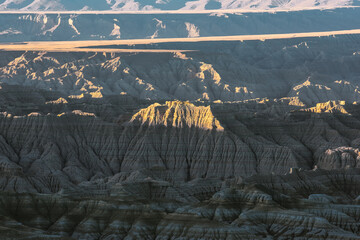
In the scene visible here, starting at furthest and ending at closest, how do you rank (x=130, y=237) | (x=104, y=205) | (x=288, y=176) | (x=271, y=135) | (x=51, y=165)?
(x=271, y=135)
(x=51, y=165)
(x=288, y=176)
(x=104, y=205)
(x=130, y=237)

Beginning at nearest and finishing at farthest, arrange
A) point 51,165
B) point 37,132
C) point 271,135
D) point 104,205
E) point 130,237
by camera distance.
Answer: point 130,237 → point 104,205 → point 51,165 → point 37,132 → point 271,135

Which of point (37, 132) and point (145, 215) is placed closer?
point (145, 215)

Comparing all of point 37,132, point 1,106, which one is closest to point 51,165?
point 37,132

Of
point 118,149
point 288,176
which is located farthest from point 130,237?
point 118,149

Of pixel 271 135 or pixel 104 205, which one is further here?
pixel 271 135

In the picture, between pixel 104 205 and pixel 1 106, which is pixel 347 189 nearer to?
pixel 104 205

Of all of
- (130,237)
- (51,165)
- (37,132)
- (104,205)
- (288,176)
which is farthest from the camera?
(37,132)

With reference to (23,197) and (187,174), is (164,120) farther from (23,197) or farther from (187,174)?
(23,197)

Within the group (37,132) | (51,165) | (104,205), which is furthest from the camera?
(37,132)

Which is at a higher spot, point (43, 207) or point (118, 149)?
point (43, 207)
